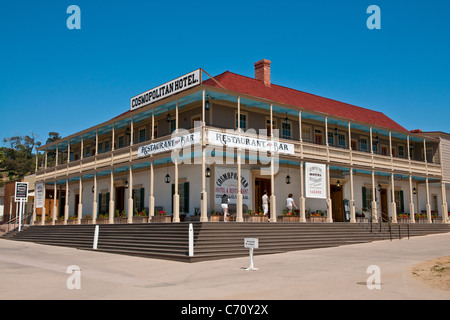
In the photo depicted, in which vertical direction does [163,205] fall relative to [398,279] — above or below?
above

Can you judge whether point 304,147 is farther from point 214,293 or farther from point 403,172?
point 214,293

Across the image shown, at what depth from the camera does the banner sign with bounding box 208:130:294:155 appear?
18984 mm

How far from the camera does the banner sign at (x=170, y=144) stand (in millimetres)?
18994

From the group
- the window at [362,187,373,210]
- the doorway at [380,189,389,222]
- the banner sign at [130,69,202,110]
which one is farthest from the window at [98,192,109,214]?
the doorway at [380,189,389,222]

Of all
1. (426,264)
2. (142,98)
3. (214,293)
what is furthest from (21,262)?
(426,264)

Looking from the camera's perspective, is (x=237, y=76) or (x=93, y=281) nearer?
(x=93, y=281)

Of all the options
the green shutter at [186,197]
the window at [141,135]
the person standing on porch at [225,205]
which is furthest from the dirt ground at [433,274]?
the window at [141,135]

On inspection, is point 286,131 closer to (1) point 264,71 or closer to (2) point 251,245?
(1) point 264,71

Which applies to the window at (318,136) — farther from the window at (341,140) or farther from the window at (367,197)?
the window at (367,197)

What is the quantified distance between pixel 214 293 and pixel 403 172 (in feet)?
71.8

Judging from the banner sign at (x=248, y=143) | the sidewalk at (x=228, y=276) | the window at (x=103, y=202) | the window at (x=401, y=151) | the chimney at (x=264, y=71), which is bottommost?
the sidewalk at (x=228, y=276)

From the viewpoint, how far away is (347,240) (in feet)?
66.4

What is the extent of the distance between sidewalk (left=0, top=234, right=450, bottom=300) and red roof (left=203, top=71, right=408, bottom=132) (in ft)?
34.5

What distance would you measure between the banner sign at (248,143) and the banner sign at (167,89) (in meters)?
2.63
